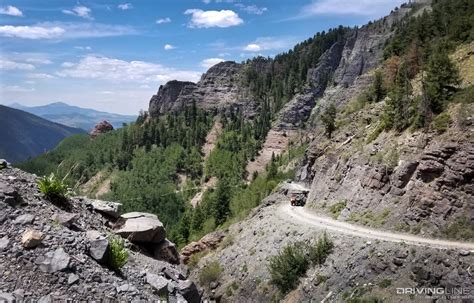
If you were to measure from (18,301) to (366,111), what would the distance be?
2511 inches

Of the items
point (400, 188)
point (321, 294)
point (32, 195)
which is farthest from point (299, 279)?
point (32, 195)

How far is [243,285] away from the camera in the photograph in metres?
44.6

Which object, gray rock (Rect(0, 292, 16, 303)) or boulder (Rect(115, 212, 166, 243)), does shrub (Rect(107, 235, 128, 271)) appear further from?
boulder (Rect(115, 212, 166, 243))

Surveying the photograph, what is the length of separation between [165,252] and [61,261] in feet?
22.5

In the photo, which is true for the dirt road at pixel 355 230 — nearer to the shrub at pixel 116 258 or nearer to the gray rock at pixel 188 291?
the gray rock at pixel 188 291

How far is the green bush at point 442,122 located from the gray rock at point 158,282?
A: 3532cm

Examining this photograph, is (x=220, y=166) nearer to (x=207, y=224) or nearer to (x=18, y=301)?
(x=207, y=224)

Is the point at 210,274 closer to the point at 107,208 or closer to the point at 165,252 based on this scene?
the point at 165,252

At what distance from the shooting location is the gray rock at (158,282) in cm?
1261

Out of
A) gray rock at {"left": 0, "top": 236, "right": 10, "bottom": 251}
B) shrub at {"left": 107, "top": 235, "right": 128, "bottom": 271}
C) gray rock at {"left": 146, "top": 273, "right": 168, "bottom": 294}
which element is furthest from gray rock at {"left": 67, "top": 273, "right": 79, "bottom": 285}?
gray rock at {"left": 146, "top": 273, "right": 168, "bottom": 294}

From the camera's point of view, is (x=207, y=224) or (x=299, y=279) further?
(x=207, y=224)

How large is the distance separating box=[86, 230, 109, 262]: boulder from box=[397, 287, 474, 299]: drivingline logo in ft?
76.0

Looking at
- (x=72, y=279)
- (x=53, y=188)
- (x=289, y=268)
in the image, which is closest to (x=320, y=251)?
(x=289, y=268)

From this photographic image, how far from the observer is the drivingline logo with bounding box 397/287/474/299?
26.6 m
